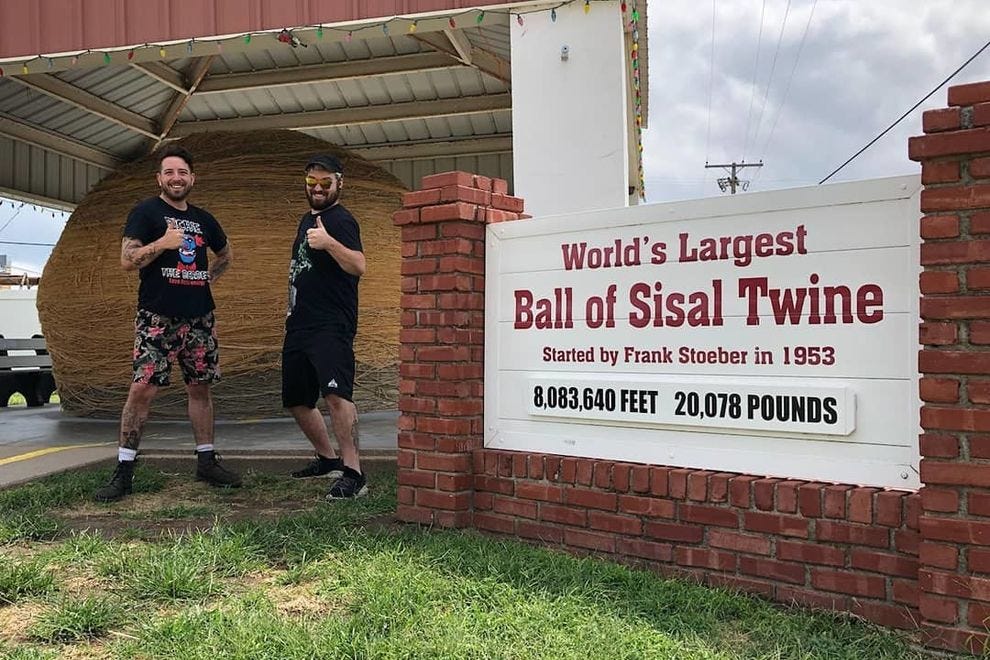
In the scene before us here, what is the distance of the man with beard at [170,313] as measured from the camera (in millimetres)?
4660

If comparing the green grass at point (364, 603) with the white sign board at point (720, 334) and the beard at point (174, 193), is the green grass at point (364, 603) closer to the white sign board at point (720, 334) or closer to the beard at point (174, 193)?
the white sign board at point (720, 334)

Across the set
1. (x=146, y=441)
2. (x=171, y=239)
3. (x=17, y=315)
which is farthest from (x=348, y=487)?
(x=17, y=315)

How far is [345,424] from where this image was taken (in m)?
4.48

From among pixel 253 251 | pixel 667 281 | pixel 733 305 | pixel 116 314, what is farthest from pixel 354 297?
pixel 116 314

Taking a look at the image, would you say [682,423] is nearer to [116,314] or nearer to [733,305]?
[733,305]

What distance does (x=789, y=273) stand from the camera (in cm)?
316

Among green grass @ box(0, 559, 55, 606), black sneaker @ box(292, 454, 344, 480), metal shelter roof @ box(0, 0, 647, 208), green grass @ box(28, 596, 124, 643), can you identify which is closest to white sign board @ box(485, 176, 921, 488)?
black sneaker @ box(292, 454, 344, 480)

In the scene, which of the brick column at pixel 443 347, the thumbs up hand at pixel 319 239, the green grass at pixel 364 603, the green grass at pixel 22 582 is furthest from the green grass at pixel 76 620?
the thumbs up hand at pixel 319 239

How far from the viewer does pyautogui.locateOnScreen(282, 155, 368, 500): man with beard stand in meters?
4.50

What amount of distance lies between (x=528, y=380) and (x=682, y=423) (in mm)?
804

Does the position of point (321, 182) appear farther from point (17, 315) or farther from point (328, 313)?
point (17, 315)

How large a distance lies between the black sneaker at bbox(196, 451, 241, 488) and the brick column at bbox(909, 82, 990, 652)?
364 cm

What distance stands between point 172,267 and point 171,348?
0.46 metres

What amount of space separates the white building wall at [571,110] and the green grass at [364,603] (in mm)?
2530
